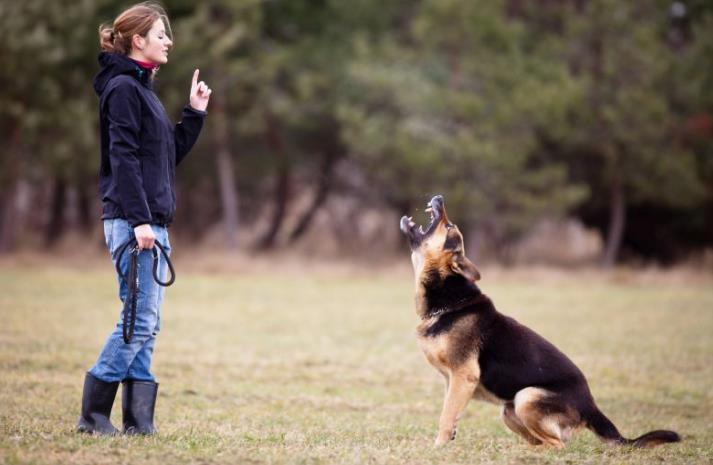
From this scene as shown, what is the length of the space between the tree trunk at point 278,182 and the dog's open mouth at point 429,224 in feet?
72.8

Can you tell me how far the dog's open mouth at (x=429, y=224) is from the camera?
618 centimetres

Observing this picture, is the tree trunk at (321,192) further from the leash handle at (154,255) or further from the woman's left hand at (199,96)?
the leash handle at (154,255)

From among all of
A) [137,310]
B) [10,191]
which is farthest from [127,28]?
[10,191]

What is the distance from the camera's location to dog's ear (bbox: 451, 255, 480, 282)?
6.01m

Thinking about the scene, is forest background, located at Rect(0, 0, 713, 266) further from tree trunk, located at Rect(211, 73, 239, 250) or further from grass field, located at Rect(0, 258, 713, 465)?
grass field, located at Rect(0, 258, 713, 465)

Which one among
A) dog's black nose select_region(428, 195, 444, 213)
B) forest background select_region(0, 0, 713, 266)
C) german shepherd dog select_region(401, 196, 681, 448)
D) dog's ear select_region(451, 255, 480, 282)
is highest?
forest background select_region(0, 0, 713, 266)

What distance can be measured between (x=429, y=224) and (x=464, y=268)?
1.41ft

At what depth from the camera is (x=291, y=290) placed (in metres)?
20.5

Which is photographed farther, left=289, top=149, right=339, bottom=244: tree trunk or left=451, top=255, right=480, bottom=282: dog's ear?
left=289, top=149, right=339, bottom=244: tree trunk

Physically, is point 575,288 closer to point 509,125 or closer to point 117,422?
point 509,125

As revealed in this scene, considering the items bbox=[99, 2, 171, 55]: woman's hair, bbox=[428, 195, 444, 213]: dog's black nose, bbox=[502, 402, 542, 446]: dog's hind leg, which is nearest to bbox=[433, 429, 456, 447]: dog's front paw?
bbox=[502, 402, 542, 446]: dog's hind leg

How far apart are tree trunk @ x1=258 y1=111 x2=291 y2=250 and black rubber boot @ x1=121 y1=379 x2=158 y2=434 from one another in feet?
75.0

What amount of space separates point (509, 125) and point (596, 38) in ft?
14.0

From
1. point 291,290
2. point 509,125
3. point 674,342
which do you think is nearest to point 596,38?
point 509,125
